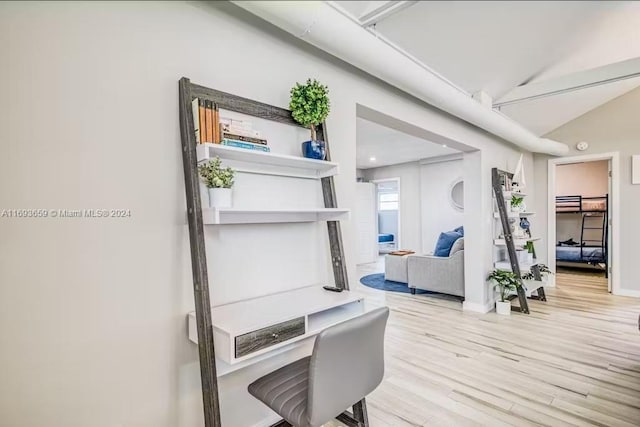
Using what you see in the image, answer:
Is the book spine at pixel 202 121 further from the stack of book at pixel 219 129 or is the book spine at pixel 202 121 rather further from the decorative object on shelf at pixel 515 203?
the decorative object on shelf at pixel 515 203

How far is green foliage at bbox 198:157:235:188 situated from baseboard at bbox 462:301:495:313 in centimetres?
376

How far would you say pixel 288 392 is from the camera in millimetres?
1454

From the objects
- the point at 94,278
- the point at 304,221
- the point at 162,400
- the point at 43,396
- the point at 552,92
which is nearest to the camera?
the point at 43,396

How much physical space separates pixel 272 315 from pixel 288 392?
1.10ft

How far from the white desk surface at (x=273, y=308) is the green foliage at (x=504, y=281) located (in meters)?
2.98

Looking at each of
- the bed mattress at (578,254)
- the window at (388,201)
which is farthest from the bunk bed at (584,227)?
the window at (388,201)

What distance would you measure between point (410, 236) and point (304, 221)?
632 centimetres

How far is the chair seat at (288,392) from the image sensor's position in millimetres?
1346

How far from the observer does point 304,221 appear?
205 cm

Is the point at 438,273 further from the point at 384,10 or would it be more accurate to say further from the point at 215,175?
the point at 384,10

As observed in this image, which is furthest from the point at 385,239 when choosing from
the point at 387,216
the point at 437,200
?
the point at 437,200

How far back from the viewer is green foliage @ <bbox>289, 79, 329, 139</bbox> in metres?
1.84

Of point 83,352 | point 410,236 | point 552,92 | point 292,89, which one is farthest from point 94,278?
point 410,236

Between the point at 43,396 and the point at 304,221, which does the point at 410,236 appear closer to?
the point at 304,221
